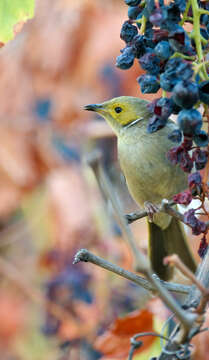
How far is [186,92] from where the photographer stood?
49.7 inches

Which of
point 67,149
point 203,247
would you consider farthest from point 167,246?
point 67,149

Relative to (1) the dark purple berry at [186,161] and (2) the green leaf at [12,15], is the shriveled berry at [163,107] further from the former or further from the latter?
(2) the green leaf at [12,15]

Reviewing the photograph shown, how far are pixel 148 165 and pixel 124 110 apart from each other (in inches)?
10.0

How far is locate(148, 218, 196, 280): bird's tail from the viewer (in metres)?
2.32

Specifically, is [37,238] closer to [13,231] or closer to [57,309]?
[13,231]

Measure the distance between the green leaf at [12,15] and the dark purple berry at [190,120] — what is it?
1.60 ft

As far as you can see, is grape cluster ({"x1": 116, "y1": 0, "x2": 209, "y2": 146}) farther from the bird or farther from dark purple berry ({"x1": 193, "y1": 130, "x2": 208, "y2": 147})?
the bird

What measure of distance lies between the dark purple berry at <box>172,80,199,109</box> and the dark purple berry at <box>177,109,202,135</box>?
0.02 metres

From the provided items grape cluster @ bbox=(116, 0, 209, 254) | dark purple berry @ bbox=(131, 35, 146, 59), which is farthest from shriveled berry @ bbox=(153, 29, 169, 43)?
dark purple berry @ bbox=(131, 35, 146, 59)

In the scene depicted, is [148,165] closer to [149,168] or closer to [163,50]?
[149,168]

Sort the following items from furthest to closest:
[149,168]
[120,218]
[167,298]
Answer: [149,168] < [167,298] < [120,218]

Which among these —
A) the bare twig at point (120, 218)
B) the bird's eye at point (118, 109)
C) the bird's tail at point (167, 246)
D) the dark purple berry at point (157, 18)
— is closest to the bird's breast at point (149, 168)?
the bird's eye at point (118, 109)

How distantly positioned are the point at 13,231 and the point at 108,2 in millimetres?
2008

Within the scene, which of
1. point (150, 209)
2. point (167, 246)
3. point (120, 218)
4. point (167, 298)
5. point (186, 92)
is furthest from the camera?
point (167, 246)
